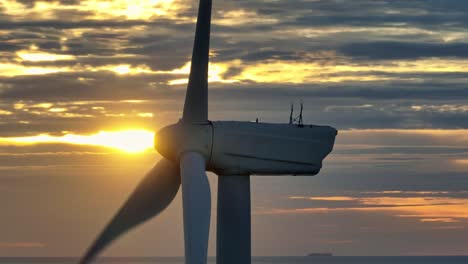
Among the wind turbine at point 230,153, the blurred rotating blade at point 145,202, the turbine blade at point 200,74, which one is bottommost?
the blurred rotating blade at point 145,202

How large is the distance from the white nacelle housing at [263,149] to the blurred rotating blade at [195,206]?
66.4 inches

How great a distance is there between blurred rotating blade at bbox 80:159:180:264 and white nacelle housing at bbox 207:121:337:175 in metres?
5.25

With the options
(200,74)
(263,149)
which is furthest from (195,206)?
(200,74)

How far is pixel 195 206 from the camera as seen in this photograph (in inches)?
3310

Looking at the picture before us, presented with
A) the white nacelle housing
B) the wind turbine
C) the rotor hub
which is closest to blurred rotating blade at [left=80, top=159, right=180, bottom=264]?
the wind turbine

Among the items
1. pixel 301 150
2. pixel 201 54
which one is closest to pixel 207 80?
pixel 201 54

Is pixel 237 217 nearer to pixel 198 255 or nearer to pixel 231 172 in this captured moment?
pixel 231 172

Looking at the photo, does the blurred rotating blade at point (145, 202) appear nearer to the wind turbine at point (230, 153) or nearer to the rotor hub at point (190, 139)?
the wind turbine at point (230, 153)

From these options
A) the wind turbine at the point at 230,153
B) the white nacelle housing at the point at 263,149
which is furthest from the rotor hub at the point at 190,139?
the white nacelle housing at the point at 263,149

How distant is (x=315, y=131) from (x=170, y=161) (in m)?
10.3

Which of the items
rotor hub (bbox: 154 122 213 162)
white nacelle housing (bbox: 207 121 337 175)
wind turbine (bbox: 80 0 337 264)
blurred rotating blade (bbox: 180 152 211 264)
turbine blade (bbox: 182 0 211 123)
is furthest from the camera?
white nacelle housing (bbox: 207 121 337 175)

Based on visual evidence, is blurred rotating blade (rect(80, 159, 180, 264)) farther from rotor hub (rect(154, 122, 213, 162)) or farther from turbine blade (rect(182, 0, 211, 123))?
turbine blade (rect(182, 0, 211, 123))

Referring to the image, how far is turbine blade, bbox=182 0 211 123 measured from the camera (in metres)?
84.7

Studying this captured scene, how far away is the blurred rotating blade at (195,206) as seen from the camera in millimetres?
80625
